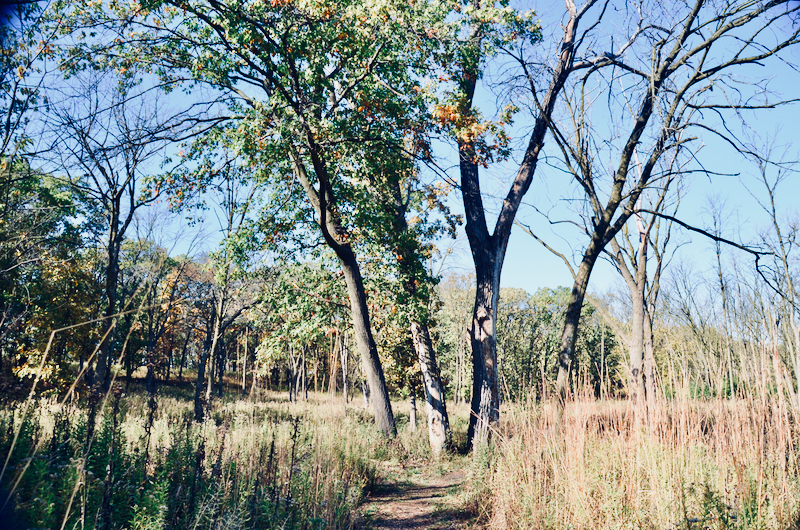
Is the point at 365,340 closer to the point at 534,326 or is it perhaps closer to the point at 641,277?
the point at 641,277

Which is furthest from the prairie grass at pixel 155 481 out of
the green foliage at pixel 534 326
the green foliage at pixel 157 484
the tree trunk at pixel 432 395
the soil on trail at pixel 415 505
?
the green foliage at pixel 534 326

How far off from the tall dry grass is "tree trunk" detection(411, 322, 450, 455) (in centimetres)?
502

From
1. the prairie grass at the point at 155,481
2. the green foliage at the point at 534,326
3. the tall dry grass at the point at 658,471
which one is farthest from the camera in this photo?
the green foliage at the point at 534,326

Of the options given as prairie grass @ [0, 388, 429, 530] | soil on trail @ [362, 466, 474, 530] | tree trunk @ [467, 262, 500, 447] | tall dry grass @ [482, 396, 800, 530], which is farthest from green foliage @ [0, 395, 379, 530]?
tree trunk @ [467, 262, 500, 447]

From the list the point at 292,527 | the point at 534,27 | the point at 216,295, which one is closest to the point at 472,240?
the point at 534,27

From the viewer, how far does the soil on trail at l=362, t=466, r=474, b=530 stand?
4828mm

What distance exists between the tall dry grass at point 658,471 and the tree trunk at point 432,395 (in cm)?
502

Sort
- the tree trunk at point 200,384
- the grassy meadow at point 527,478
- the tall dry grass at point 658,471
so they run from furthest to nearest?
the tree trunk at point 200,384, the tall dry grass at point 658,471, the grassy meadow at point 527,478

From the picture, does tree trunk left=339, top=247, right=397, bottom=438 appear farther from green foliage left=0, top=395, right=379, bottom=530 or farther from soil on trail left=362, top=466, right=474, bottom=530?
green foliage left=0, top=395, right=379, bottom=530

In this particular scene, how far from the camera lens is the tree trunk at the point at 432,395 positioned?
9.45 m

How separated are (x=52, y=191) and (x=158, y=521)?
19548 millimetres

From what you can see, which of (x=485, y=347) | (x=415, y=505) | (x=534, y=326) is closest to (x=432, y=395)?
(x=485, y=347)

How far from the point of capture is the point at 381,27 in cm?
660

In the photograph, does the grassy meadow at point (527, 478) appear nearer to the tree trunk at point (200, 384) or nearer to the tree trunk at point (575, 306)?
the tree trunk at point (575, 306)
